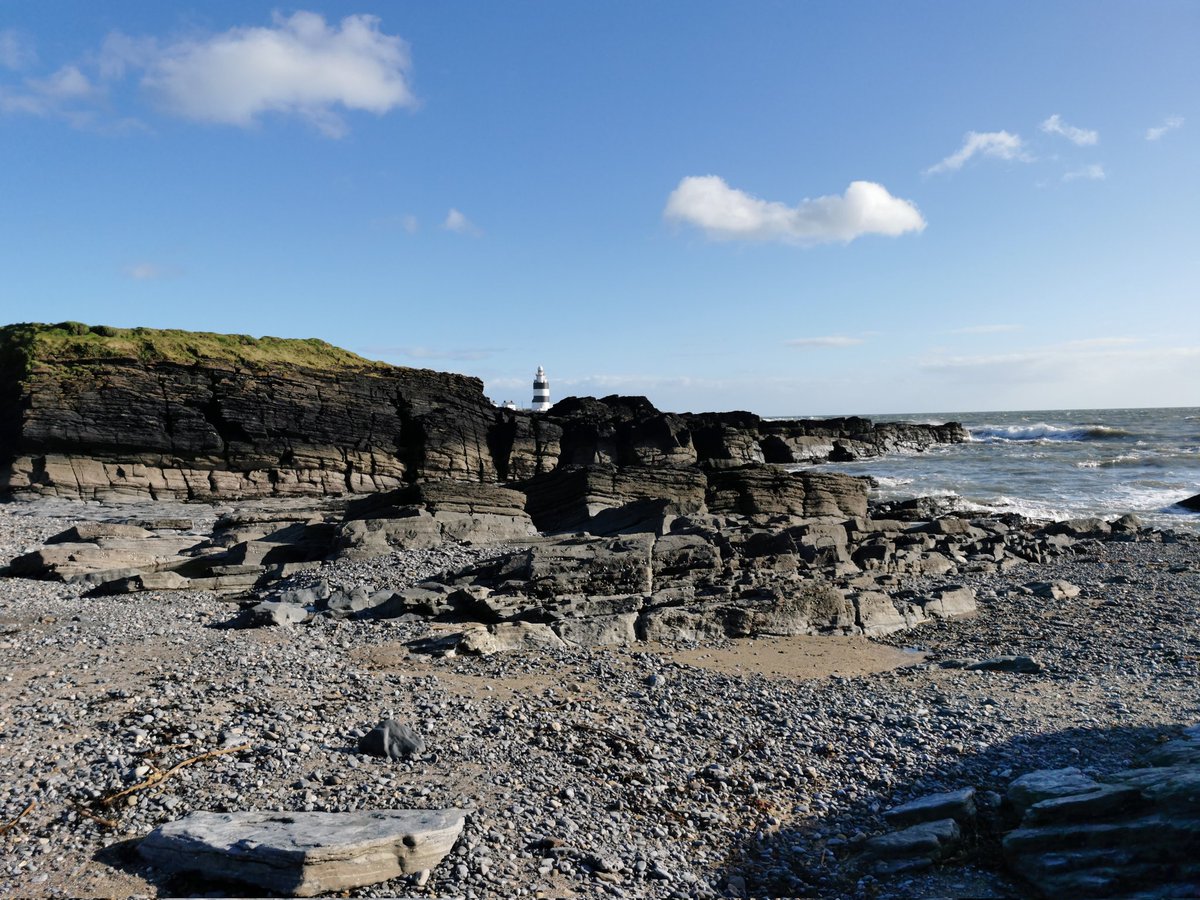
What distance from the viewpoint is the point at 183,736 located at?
24.2 ft

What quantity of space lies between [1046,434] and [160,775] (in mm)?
96881

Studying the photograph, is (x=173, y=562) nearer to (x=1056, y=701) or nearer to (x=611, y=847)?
(x=611, y=847)

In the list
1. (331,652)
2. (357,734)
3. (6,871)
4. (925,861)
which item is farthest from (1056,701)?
(6,871)

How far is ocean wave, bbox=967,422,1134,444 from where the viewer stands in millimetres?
80812

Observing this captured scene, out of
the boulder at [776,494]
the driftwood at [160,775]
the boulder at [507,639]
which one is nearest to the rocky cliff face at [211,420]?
the boulder at [776,494]

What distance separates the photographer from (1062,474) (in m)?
48.7

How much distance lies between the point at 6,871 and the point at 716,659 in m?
8.43

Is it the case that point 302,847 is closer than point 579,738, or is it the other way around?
point 302,847

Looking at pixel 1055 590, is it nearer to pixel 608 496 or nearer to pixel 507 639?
pixel 507 639

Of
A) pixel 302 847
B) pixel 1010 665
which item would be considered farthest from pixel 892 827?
pixel 1010 665

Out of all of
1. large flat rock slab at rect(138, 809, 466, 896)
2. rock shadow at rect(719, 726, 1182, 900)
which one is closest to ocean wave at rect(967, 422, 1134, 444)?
rock shadow at rect(719, 726, 1182, 900)

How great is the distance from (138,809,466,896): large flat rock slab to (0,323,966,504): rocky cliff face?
1822cm

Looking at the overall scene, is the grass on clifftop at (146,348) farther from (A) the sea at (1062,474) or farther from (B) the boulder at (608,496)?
(A) the sea at (1062,474)

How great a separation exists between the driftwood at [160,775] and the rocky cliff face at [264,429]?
17.0 meters
